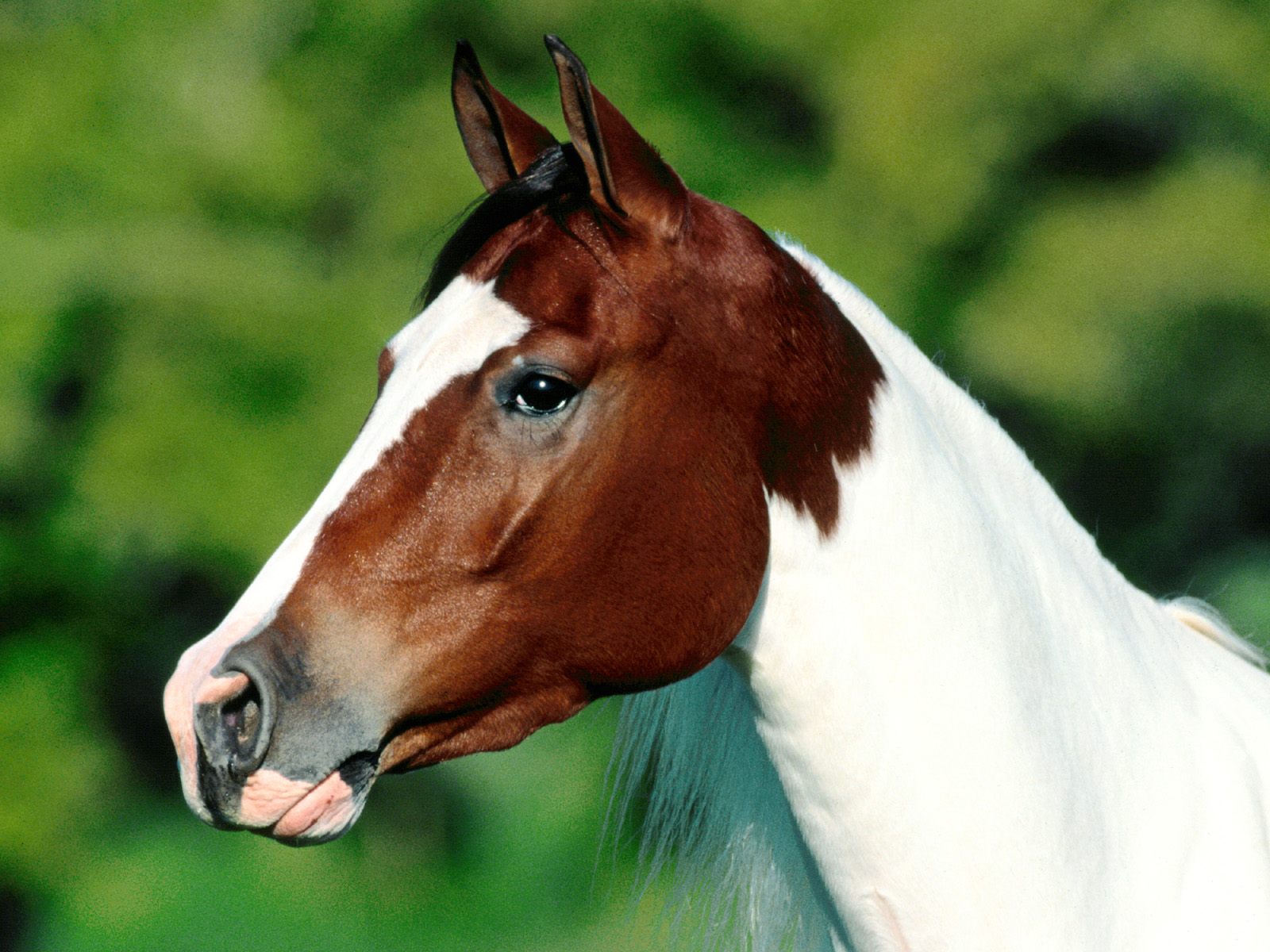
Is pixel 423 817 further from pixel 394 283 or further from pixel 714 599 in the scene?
pixel 714 599

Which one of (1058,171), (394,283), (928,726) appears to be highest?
(1058,171)

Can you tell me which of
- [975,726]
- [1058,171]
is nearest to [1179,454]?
[1058,171]

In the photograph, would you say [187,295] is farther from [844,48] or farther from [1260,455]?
[1260,455]

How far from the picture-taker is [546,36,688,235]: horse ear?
0.93 m

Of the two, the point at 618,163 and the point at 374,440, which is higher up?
the point at 618,163

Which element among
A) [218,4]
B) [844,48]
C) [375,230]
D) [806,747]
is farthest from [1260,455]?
[218,4]

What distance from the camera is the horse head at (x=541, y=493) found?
906 millimetres

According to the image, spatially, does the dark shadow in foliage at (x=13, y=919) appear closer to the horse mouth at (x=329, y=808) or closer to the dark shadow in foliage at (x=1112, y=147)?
the horse mouth at (x=329, y=808)

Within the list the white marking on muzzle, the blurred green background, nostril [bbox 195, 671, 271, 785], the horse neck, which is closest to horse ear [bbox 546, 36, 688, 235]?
the white marking on muzzle

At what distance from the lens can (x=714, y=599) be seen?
976 millimetres

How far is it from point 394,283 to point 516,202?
174 centimetres

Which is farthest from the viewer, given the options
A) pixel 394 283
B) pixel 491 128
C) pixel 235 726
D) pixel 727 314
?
pixel 394 283

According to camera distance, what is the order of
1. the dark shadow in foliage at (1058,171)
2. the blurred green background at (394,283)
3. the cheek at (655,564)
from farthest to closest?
the dark shadow in foliage at (1058,171)
the blurred green background at (394,283)
the cheek at (655,564)

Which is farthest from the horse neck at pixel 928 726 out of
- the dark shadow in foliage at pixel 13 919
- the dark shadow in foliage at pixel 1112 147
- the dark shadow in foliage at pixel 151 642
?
the dark shadow in foliage at pixel 13 919
